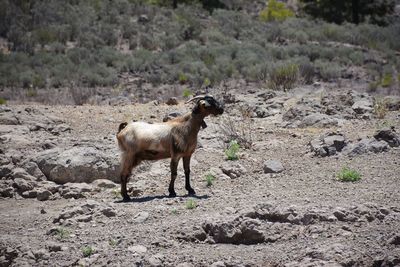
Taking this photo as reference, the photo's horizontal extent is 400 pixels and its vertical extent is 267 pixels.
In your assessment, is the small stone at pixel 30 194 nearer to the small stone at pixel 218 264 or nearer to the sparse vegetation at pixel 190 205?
the sparse vegetation at pixel 190 205

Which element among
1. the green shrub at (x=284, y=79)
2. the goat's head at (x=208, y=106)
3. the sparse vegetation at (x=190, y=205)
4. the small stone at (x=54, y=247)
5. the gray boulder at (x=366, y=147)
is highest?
the goat's head at (x=208, y=106)

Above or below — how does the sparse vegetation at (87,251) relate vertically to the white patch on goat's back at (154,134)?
below

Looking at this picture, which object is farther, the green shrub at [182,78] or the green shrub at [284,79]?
the green shrub at [182,78]

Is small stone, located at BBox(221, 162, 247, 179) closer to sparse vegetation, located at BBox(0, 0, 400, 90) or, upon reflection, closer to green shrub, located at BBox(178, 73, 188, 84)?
sparse vegetation, located at BBox(0, 0, 400, 90)

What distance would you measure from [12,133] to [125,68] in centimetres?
1269

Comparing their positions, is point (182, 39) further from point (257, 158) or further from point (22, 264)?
point (22, 264)

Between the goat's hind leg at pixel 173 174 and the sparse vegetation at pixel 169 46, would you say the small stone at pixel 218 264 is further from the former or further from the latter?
the sparse vegetation at pixel 169 46

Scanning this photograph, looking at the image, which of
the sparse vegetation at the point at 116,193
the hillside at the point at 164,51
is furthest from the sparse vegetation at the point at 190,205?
the hillside at the point at 164,51

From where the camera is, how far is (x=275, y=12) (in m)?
42.4

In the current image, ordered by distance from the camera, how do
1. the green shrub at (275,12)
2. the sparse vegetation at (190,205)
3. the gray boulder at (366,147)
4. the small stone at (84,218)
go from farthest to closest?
the green shrub at (275,12) < the gray boulder at (366,147) < the sparse vegetation at (190,205) < the small stone at (84,218)

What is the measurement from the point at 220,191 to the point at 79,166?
2.65m

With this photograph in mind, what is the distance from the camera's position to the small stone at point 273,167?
10.9m

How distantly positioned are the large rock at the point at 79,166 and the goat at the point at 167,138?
1356mm

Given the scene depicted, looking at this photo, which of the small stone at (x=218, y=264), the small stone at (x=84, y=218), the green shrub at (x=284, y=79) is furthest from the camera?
the green shrub at (x=284, y=79)
